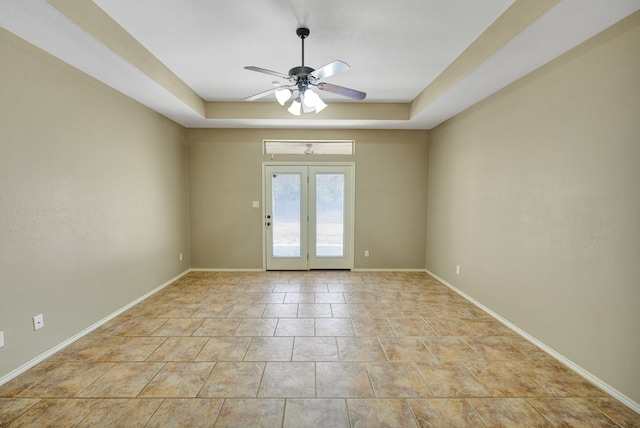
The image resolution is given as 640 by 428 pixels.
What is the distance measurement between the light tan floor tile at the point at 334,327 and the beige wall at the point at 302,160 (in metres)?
2.21

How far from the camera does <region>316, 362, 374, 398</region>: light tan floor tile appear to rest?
1.97 meters

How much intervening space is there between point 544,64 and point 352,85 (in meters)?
2.05

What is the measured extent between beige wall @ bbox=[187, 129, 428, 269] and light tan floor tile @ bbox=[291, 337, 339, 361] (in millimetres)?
2677

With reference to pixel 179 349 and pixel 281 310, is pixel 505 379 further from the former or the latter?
pixel 179 349

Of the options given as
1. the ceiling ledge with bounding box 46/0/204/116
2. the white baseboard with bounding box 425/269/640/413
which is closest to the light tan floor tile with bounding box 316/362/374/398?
the white baseboard with bounding box 425/269/640/413

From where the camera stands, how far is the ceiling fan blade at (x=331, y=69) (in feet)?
6.93

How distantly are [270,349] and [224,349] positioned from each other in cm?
43

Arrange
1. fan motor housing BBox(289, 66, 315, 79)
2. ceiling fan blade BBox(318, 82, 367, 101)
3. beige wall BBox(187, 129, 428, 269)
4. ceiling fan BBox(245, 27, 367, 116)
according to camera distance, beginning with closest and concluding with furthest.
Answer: ceiling fan BBox(245, 27, 367, 116), fan motor housing BBox(289, 66, 315, 79), ceiling fan blade BBox(318, 82, 367, 101), beige wall BBox(187, 129, 428, 269)

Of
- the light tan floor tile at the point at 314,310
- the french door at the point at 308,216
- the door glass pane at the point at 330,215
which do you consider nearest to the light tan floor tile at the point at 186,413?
the light tan floor tile at the point at 314,310

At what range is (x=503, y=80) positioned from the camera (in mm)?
2928

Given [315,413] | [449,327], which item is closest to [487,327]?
[449,327]

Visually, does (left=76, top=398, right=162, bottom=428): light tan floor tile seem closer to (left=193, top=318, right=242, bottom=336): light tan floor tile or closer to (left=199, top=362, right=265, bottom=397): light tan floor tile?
(left=199, top=362, right=265, bottom=397): light tan floor tile

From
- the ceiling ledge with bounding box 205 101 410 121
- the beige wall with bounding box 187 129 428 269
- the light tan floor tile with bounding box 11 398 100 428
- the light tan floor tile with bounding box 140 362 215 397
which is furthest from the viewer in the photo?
the beige wall with bounding box 187 129 428 269

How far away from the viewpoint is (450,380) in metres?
2.12
